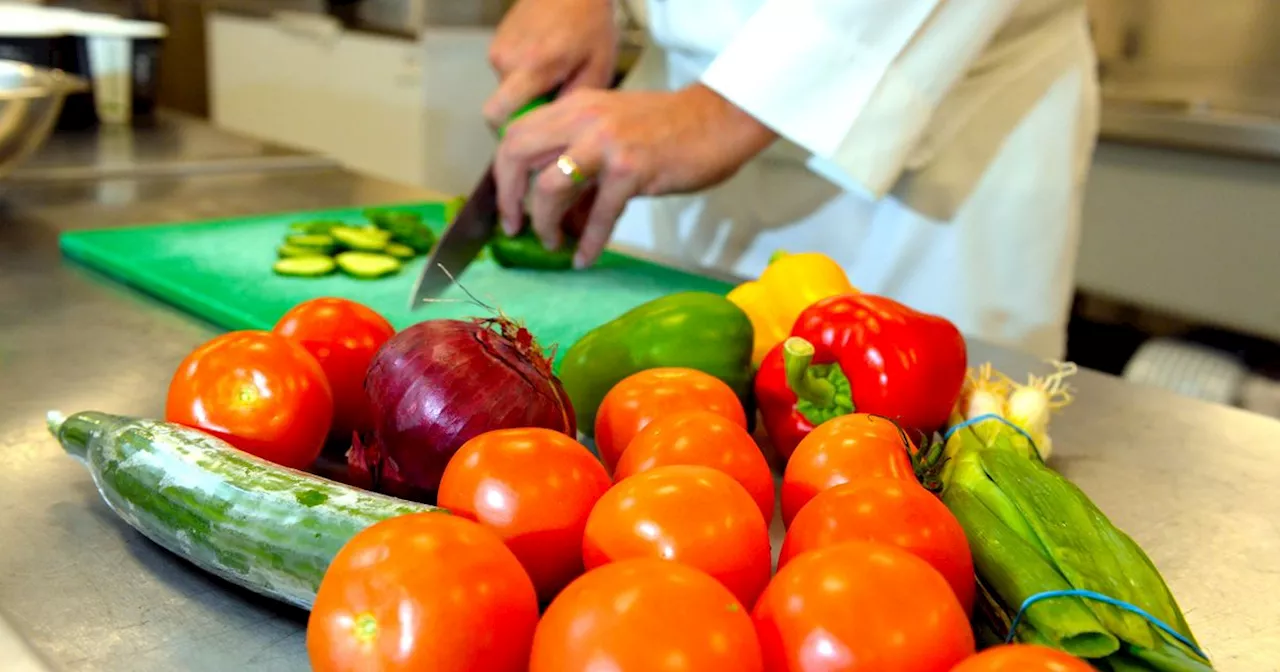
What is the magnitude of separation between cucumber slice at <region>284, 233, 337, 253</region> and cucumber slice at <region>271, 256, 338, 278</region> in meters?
0.05

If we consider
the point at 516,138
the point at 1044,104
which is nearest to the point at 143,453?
the point at 516,138

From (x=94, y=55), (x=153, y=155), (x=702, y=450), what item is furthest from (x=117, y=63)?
(x=702, y=450)

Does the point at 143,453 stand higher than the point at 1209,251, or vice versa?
the point at 143,453

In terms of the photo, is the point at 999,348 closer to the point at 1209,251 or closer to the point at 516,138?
the point at 516,138

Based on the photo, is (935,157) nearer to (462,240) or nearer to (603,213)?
(603,213)

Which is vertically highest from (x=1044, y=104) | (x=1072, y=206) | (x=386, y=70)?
(x=1044, y=104)

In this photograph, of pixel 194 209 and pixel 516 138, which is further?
pixel 194 209

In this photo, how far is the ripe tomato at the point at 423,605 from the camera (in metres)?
0.47

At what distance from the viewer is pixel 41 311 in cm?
118

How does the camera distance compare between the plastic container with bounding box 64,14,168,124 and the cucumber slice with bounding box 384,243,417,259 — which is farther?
the plastic container with bounding box 64,14,168,124

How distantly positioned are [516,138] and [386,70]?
2246mm

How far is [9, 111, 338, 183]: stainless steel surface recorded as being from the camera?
1.91 meters

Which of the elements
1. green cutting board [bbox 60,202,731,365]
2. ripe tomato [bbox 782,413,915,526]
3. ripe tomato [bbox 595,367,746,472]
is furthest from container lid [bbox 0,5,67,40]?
ripe tomato [bbox 782,413,915,526]

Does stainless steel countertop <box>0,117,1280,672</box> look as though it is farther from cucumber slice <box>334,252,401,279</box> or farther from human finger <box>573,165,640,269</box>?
human finger <box>573,165,640,269</box>
